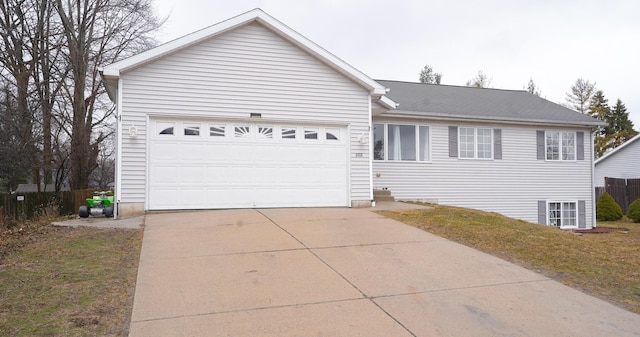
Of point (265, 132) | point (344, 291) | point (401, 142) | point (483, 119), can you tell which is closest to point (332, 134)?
point (265, 132)

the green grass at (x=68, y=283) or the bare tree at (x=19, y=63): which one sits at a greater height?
the bare tree at (x=19, y=63)

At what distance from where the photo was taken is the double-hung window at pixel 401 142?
48.6 feet

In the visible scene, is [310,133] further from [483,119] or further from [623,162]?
[623,162]

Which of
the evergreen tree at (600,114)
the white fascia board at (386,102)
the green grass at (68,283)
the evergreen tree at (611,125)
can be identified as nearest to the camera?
the green grass at (68,283)

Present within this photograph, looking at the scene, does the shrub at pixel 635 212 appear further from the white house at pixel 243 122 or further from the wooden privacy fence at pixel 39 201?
the wooden privacy fence at pixel 39 201

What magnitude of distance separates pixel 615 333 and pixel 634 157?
30.6 meters

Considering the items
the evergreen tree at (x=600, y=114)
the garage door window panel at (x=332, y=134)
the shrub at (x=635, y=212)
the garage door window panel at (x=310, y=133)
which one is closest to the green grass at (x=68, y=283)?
the garage door window panel at (x=310, y=133)

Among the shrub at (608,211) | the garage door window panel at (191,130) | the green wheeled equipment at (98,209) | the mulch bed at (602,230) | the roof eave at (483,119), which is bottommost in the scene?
the mulch bed at (602,230)

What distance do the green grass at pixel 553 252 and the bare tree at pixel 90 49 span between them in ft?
59.3

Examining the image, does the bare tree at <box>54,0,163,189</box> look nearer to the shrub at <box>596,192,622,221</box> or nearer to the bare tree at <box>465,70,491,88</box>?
the shrub at <box>596,192,622,221</box>

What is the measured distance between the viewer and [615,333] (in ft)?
13.1

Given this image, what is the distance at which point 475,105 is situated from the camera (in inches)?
672

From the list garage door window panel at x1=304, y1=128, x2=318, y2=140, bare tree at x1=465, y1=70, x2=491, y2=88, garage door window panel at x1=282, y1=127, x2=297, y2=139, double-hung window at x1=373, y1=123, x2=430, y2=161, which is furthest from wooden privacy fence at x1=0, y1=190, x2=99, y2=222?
bare tree at x1=465, y1=70, x2=491, y2=88

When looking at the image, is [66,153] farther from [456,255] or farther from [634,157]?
[634,157]
